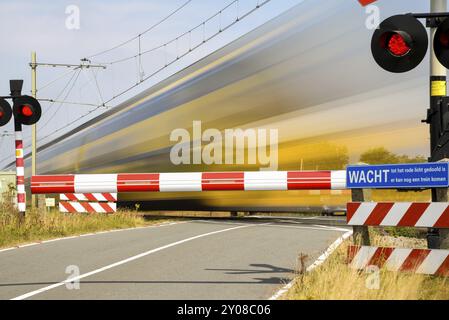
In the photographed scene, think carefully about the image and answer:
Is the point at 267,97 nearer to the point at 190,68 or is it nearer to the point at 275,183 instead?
the point at 275,183

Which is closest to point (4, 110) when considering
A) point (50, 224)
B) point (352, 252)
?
point (50, 224)

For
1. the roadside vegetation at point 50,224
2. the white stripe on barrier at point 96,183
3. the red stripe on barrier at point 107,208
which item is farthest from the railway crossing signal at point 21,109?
the red stripe on barrier at point 107,208

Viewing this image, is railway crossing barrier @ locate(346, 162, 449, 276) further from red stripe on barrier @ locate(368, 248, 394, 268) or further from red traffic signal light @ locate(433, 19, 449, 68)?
red traffic signal light @ locate(433, 19, 449, 68)

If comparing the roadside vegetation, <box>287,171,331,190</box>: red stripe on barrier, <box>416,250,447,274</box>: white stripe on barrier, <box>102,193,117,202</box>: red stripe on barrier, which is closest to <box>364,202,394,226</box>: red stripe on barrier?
<box>416,250,447,274</box>: white stripe on barrier

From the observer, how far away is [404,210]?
7938mm

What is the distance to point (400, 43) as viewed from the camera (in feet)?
25.7

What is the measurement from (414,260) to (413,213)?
1.70ft

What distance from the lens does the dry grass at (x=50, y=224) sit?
49.1 ft

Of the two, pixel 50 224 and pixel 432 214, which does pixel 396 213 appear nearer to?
pixel 432 214

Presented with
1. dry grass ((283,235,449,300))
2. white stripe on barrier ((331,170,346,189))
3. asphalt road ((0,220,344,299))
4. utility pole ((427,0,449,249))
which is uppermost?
utility pole ((427,0,449,249))

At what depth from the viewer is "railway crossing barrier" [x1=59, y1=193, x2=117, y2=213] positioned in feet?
68.0

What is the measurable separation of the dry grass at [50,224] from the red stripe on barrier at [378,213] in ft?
26.5
